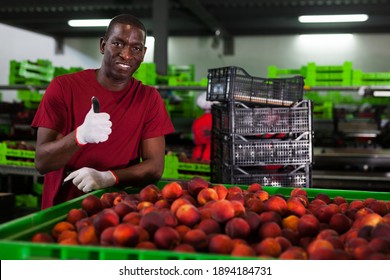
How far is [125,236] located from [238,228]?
0.31 m

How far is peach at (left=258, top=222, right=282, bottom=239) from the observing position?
4.20ft

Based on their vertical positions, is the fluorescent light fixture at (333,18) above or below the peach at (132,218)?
above

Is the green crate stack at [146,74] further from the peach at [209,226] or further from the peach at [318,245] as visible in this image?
the peach at [318,245]

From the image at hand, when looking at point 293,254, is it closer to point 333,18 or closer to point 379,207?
point 379,207

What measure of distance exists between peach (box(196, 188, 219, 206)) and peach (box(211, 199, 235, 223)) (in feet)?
0.69

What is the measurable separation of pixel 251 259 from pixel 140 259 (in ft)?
0.83

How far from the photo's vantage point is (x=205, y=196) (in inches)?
62.5

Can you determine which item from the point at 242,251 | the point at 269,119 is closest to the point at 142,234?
the point at 242,251

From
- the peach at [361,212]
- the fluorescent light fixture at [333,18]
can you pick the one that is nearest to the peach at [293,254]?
the peach at [361,212]

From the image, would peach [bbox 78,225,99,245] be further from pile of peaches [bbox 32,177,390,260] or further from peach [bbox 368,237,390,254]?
peach [bbox 368,237,390,254]

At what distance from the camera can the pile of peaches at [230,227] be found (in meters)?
1.15

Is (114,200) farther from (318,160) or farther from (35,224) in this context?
(318,160)

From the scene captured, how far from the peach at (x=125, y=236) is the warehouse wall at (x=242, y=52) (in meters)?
12.6

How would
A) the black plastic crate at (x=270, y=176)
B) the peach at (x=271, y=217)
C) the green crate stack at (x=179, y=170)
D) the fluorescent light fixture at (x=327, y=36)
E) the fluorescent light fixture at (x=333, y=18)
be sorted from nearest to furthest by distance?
the peach at (x=271, y=217) < the black plastic crate at (x=270, y=176) < the green crate stack at (x=179, y=170) < the fluorescent light fixture at (x=333, y=18) < the fluorescent light fixture at (x=327, y=36)
